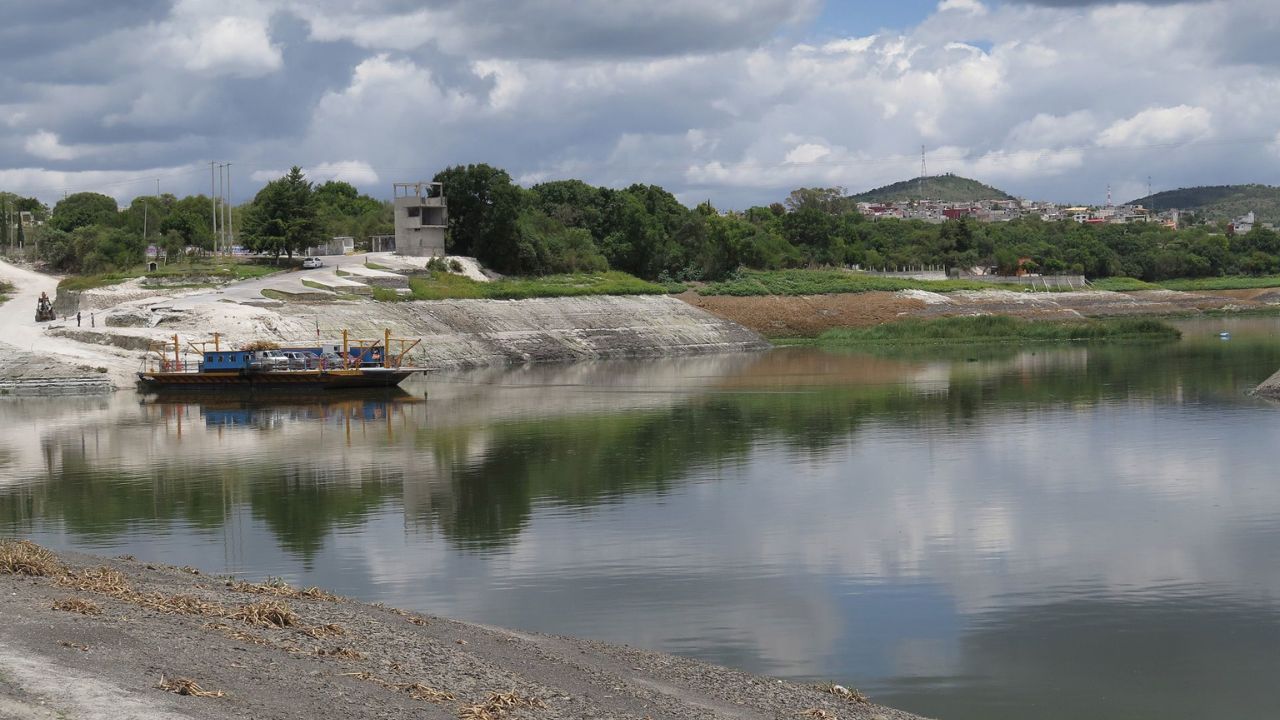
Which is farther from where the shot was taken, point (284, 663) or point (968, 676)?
point (968, 676)

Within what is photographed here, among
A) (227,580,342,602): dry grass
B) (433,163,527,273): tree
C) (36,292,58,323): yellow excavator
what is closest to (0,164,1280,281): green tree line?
(433,163,527,273): tree

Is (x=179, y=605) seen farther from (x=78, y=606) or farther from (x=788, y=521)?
(x=788, y=521)

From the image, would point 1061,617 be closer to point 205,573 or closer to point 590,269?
point 205,573

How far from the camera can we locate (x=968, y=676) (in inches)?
634

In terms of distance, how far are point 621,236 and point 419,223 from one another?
81.4 ft

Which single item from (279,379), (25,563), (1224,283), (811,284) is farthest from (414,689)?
(1224,283)

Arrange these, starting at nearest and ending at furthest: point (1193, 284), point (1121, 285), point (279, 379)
Answer: point (279, 379)
point (1121, 285)
point (1193, 284)

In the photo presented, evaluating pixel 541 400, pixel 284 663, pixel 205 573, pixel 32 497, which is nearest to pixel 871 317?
pixel 541 400

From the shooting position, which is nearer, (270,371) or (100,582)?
(100,582)

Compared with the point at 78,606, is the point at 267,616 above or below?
below

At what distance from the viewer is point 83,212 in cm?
12962

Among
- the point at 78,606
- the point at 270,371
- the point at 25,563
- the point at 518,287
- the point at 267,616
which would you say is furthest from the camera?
the point at 518,287

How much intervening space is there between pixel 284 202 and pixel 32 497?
2706 inches

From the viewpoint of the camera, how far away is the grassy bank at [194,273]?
87938 millimetres
